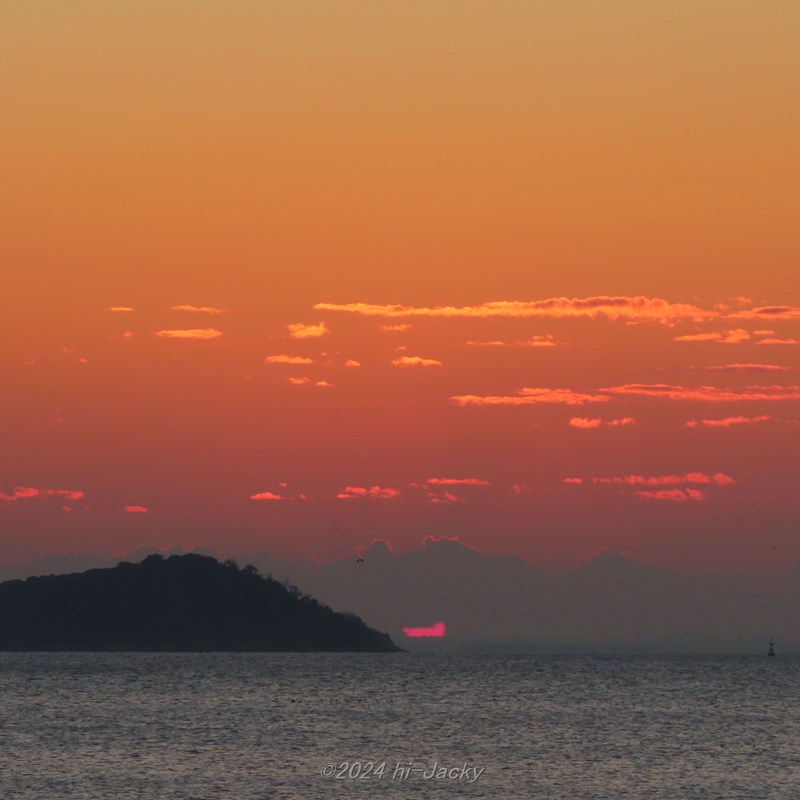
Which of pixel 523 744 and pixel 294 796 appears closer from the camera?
pixel 294 796

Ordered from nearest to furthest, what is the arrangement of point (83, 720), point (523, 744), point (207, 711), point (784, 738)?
point (523, 744), point (784, 738), point (83, 720), point (207, 711)

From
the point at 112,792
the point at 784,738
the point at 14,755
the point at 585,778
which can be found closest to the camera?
the point at 112,792

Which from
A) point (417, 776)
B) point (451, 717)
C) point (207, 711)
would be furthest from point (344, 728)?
point (417, 776)

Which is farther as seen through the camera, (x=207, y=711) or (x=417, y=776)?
(x=207, y=711)

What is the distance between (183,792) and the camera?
344ft

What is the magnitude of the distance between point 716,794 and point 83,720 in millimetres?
82321

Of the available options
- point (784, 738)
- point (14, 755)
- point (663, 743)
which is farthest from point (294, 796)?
point (784, 738)

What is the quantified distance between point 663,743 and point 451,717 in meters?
37.1

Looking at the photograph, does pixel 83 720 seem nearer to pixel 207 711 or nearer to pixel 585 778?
pixel 207 711

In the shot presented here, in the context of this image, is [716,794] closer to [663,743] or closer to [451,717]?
[663,743]

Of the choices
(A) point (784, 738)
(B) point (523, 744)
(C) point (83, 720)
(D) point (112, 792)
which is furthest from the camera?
(C) point (83, 720)

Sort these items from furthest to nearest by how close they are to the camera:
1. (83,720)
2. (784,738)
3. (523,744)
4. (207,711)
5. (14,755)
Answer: (207,711), (83,720), (784,738), (523,744), (14,755)

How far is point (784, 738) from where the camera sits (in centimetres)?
15675

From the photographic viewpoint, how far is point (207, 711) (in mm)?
188625
